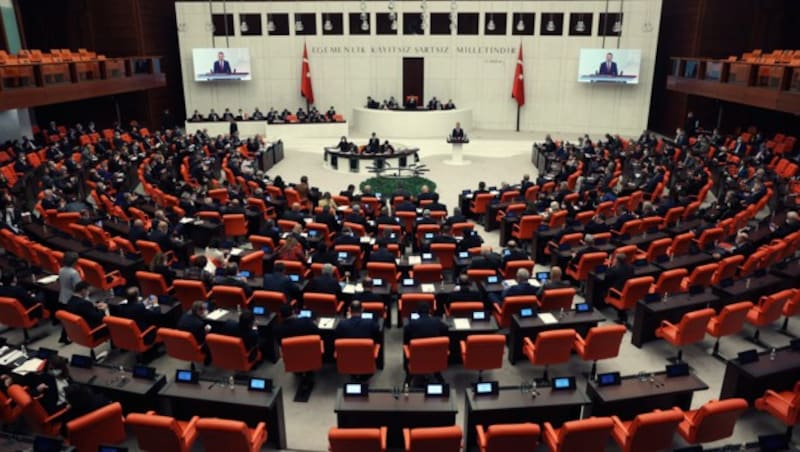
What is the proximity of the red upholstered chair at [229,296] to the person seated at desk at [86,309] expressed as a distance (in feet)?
5.27

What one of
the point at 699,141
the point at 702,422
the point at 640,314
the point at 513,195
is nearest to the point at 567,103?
the point at 699,141

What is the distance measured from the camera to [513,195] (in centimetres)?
1552

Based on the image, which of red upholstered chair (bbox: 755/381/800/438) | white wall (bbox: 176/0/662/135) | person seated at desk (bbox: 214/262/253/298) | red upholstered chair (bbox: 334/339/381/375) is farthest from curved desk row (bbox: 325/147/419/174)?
red upholstered chair (bbox: 755/381/800/438)

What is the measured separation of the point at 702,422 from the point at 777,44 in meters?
26.3

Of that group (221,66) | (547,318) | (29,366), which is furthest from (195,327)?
(221,66)

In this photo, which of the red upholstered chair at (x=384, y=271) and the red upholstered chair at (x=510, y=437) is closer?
the red upholstered chair at (x=510, y=437)

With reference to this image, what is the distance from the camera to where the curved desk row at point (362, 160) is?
68.3ft

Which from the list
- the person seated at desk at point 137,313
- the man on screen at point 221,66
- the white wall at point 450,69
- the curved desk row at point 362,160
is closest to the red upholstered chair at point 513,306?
the person seated at desk at point 137,313

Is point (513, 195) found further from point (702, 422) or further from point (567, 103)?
point (567, 103)

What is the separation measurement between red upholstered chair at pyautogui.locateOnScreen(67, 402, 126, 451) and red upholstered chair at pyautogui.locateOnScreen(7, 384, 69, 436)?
2.16 ft

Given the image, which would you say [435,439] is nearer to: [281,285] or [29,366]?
[281,285]

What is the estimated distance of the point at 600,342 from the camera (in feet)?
25.9

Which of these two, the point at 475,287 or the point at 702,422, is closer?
the point at 702,422

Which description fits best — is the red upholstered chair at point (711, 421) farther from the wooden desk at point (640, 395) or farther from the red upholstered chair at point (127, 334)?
the red upholstered chair at point (127, 334)
